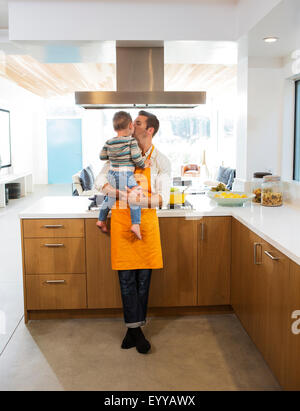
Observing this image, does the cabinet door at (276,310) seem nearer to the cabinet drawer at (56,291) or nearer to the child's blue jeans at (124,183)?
the child's blue jeans at (124,183)

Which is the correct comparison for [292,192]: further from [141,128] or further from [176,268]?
[141,128]

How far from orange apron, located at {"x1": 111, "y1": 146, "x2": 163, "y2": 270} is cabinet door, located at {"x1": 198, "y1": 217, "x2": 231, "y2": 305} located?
48cm

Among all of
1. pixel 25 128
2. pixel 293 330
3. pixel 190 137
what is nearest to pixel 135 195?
pixel 293 330

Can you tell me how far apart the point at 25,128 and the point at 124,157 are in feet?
30.6

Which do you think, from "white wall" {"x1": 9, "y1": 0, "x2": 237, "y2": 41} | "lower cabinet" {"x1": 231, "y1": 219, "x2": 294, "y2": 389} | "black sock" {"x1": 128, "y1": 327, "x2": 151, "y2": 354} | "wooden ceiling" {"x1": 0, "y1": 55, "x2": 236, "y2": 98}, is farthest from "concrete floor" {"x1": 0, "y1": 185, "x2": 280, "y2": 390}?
"wooden ceiling" {"x1": 0, "y1": 55, "x2": 236, "y2": 98}

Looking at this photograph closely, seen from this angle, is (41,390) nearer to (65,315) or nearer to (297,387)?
(65,315)

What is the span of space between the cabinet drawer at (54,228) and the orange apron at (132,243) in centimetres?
41

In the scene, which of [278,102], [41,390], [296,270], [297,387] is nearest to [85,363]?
[41,390]

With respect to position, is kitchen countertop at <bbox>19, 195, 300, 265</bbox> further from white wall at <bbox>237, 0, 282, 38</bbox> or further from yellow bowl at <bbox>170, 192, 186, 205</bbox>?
white wall at <bbox>237, 0, 282, 38</bbox>

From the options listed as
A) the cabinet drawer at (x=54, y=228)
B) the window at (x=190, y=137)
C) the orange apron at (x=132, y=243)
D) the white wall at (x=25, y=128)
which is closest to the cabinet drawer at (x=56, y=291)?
the cabinet drawer at (x=54, y=228)

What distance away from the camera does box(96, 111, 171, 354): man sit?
102 inches

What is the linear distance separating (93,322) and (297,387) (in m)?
1.60

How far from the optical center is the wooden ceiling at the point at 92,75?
19.0ft

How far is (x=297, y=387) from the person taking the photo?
180 centimetres
